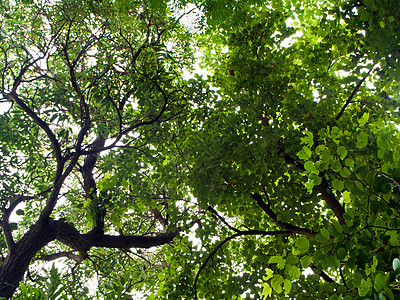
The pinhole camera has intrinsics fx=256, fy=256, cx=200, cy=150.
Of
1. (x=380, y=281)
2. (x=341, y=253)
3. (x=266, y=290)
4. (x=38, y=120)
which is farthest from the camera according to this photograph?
(x=38, y=120)

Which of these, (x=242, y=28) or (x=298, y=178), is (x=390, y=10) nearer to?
(x=242, y=28)

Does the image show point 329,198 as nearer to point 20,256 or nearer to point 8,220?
point 20,256

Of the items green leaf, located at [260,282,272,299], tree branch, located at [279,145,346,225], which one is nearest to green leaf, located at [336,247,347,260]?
green leaf, located at [260,282,272,299]

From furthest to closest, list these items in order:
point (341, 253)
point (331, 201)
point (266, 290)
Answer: point (331, 201)
point (266, 290)
point (341, 253)

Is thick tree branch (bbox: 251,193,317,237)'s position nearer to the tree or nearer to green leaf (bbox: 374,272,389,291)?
the tree

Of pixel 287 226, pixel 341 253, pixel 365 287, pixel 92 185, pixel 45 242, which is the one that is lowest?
pixel 365 287

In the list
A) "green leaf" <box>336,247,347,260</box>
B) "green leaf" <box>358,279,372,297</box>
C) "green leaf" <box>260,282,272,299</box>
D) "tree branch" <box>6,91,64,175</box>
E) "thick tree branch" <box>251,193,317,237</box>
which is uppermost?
"tree branch" <box>6,91,64,175</box>

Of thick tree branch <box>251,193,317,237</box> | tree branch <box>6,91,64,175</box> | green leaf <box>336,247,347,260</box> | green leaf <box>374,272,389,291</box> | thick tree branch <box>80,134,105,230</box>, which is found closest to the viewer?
green leaf <box>374,272,389,291</box>

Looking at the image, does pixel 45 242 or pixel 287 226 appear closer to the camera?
pixel 287 226

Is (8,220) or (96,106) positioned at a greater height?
(96,106)

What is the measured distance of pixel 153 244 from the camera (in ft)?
15.7

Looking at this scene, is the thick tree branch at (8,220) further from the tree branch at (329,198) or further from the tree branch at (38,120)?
the tree branch at (329,198)

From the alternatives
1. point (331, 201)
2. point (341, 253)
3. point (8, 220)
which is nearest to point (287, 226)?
point (331, 201)

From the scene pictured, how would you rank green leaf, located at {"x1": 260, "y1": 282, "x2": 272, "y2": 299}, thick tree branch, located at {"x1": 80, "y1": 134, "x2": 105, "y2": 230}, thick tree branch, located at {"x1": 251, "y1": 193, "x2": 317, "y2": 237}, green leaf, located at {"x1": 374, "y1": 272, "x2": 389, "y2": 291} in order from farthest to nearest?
thick tree branch, located at {"x1": 80, "y1": 134, "x2": 105, "y2": 230} → thick tree branch, located at {"x1": 251, "y1": 193, "x2": 317, "y2": 237} → green leaf, located at {"x1": 260, "y1": 282, "x2": 272, "y2": 299} → green leaf, located at {"x1": 374, "y1": 272, "x2": 389, "y2": 291}
